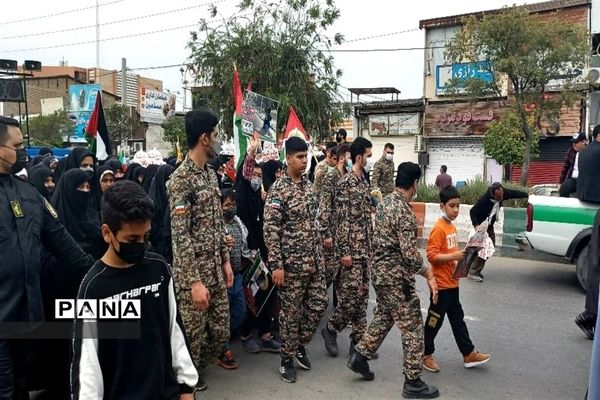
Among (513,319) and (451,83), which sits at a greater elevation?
(451,83)

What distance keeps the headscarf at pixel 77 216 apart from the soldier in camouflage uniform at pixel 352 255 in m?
2.05

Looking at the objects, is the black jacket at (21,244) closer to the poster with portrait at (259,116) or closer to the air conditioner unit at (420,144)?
the poster with portrait at (259,116)

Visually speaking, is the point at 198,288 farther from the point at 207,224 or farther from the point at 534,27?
the point at 534,27

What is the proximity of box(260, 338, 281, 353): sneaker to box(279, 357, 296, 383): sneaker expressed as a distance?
0.69 meters

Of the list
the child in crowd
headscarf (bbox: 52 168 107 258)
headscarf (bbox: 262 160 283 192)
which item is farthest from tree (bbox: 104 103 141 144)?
headscarf (bbox: 52 168 107 258)

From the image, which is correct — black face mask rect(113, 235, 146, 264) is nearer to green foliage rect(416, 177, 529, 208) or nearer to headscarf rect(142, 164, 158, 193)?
headscarf rect(142, 164, 158, 193)

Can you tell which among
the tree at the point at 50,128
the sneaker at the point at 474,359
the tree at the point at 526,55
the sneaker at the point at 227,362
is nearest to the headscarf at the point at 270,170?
the sneaker at the point at 227,362

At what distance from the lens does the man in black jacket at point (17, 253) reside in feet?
9.30

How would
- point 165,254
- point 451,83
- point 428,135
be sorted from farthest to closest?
1. point 428,135
2. point 451,83
3. point 165,254

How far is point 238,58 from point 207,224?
12.9 m

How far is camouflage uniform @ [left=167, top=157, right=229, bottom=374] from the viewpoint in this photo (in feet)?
12.1

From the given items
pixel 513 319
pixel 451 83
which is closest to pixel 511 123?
pixel 451 83

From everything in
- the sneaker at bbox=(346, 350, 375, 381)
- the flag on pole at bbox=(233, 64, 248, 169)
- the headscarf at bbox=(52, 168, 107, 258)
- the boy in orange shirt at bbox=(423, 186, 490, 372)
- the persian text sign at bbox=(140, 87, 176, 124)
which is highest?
the persian text sign at bbox=(140, 87, 176, 124)

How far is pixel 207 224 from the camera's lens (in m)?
3.85
